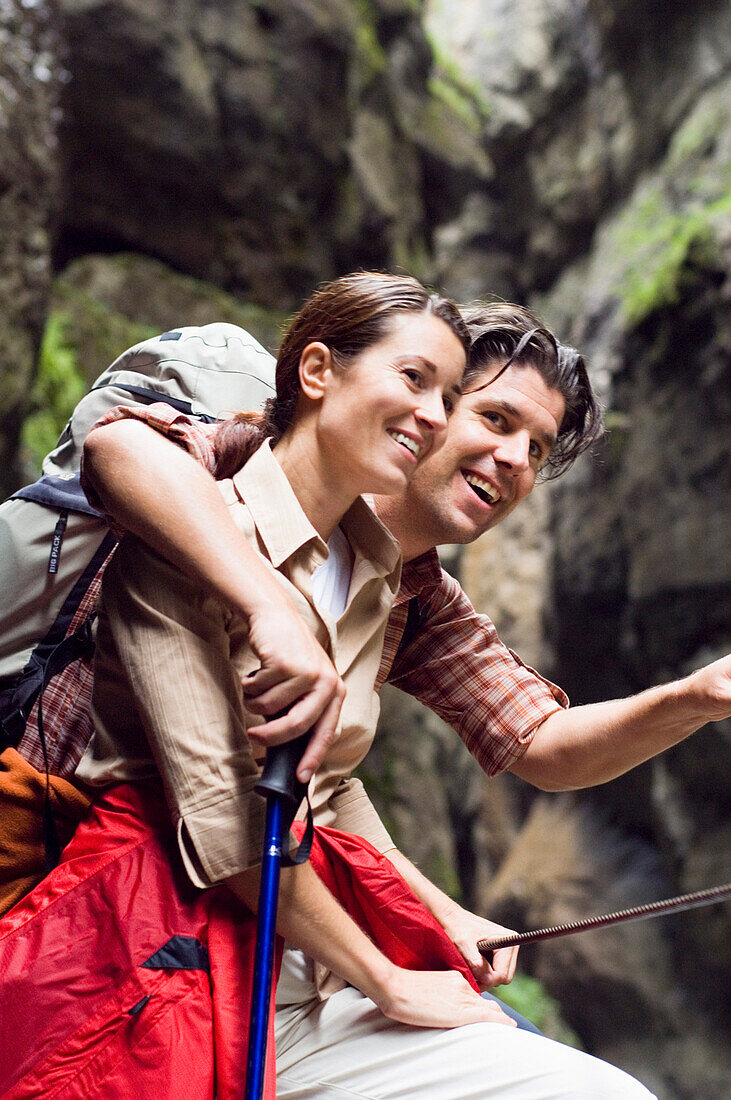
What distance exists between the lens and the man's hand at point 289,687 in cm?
103

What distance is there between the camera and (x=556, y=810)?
912 cm

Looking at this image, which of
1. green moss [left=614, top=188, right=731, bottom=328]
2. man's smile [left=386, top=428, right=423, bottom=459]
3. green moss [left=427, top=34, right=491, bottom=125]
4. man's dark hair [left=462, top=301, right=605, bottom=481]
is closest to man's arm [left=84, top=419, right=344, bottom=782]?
man's smile [left=386, top=428, right=423, bottom=459]

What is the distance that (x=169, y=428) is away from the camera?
1.27 metres

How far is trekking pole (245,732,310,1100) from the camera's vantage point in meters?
0.99

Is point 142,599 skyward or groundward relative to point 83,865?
skyward

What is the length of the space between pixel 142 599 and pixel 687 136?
30.2 feet

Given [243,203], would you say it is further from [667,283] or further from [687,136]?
[687,136]

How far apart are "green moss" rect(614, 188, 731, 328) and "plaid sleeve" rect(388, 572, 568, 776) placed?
20.1 ft

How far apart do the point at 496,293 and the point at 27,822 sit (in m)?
5.81

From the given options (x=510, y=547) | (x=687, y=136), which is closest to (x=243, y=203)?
(x=687, y=136)

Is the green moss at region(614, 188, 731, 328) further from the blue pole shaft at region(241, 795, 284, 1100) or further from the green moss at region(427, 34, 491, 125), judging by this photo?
the blue pole shaft at region(241, 795, 284, 1100)

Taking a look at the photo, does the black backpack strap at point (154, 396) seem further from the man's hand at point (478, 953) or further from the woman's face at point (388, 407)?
the man's hand at point (478, 953)

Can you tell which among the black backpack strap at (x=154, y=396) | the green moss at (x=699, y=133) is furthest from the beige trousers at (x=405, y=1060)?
the green moss at (x=699, y=133)

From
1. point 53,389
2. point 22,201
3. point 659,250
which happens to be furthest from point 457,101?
point 22,201
